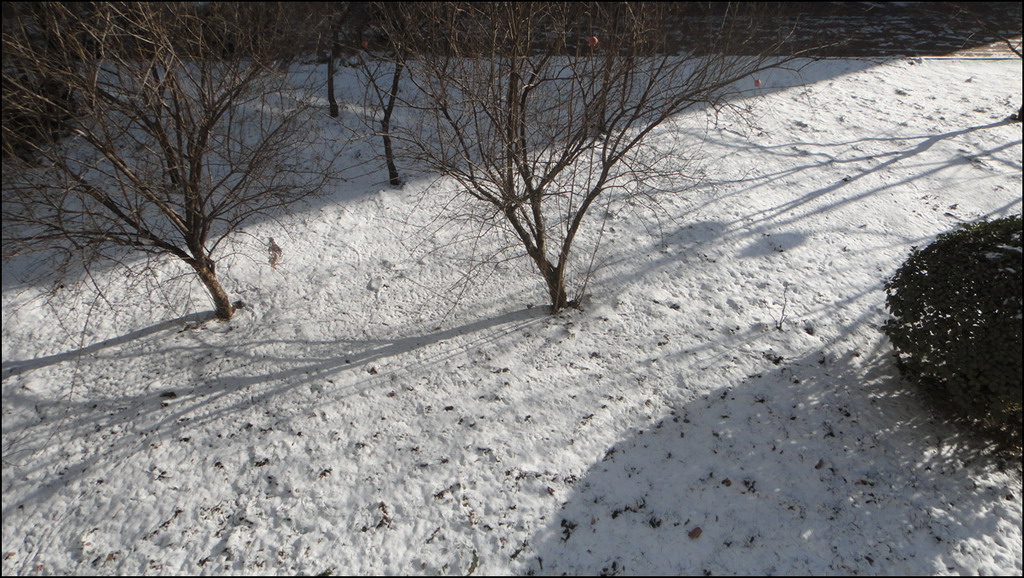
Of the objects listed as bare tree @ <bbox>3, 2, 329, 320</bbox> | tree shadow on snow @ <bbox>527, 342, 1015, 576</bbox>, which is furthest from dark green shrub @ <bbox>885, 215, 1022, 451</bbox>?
bare tree @ <bbox>3, 2, 329, 320</bbox>

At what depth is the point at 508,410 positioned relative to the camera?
→ 482 centimetres

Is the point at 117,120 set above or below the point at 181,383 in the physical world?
above

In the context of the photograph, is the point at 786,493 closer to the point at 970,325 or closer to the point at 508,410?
the point at 970,325

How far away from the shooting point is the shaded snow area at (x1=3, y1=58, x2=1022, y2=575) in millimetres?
3883

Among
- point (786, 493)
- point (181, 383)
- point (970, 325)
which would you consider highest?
point (970, 325)

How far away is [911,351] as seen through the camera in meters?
4.45

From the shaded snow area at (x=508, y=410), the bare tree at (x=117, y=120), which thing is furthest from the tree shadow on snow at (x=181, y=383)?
the bare tree at (x=117, y=120)

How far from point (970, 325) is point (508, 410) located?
131 inches

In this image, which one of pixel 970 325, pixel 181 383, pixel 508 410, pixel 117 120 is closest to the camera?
pixel 970 325

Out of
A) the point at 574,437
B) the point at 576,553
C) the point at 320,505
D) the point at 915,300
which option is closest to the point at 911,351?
the point at 915,300

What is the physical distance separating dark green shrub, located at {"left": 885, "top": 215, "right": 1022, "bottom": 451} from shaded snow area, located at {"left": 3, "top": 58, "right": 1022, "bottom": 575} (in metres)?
0.34

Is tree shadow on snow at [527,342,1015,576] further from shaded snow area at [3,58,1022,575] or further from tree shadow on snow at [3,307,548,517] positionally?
tree shadow on snow at [3,307,548,517]

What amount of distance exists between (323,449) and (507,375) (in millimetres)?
1606

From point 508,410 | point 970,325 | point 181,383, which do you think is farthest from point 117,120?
point 970,325
